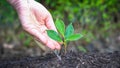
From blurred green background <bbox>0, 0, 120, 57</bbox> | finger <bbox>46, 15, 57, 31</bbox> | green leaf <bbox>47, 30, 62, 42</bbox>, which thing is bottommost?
green leaf <bbox>47, 30, 62, 42</bbox>

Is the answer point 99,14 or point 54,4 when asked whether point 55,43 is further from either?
point 99,14

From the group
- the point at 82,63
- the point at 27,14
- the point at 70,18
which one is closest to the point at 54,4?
the point at 70,18

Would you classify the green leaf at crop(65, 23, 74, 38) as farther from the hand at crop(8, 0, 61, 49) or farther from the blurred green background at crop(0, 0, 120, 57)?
the blurred green background at crop(0, 0, 120, 57)

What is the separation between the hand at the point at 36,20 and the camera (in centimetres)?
188

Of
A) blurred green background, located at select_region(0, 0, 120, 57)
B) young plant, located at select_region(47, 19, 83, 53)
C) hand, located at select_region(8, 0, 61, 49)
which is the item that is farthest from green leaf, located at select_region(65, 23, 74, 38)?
blurred green background, located at select_region(0, 0, 120, 57)

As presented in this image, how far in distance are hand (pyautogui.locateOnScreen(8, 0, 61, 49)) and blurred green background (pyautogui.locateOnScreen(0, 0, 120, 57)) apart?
1.19 meters

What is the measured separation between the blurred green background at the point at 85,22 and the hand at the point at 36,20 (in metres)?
1.19

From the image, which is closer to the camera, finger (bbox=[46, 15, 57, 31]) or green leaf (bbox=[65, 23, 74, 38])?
green leaf (bbox=[65, 23, 74, 38])

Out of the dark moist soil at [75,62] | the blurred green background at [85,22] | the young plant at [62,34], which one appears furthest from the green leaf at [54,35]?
the blurred green background at [85,22]

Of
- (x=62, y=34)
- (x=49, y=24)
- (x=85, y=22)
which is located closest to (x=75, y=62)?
(x=62, y=34)

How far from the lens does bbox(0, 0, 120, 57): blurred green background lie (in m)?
3.34

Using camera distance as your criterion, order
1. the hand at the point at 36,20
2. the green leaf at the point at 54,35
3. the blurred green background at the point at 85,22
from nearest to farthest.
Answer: the green leaf at the point at 54,35 < the hand at the point at 36,20 < the blurred green background at the point at 85,22

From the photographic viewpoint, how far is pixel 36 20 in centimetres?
200

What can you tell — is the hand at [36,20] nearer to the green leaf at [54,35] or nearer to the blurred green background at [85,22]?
the green leaf at [54,35]
